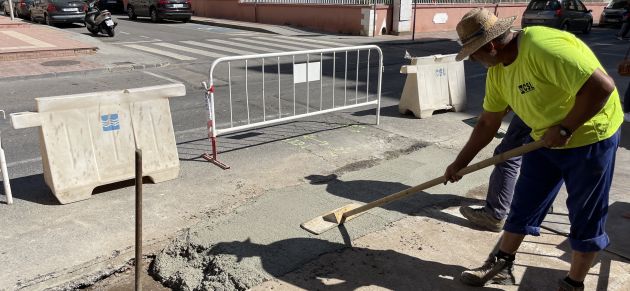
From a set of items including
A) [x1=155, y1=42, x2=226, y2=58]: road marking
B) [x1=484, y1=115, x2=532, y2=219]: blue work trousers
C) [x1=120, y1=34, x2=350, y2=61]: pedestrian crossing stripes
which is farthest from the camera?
[x1=120, y1=34, x2=350, y2=61]: pedestrian crossing stripes

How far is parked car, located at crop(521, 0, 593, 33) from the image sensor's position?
815 inches

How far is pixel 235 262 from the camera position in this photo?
3.41 meters

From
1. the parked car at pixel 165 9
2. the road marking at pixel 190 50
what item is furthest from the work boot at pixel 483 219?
the parked car at pixel 165 9

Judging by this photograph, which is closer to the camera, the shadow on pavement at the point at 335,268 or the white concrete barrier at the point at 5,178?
the shadow on pavement at the point at 335,268

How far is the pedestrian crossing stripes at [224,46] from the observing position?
13.8m

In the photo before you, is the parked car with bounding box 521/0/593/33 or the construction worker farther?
the parked car with bounding box 521/0/593/33

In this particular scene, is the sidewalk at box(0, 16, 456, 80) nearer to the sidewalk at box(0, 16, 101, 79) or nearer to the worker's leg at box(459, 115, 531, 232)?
the sidewalk at box(0, 16, 101, 79)

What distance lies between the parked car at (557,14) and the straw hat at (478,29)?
1962 cm

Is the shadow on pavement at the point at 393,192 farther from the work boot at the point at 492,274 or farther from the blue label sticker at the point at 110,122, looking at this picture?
the blue label sticker at the point at 110,122

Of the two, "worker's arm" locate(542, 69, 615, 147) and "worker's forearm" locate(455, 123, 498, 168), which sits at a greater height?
"worker's arm" locate(542, 69, 615, 147)

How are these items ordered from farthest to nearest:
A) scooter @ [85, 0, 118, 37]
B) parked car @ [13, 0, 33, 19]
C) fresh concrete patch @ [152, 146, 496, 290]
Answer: parked car @ [13, 0, 33, 19], scooter @ [85, 0, 118, 37], fresh concrete patch @ [152, 146, 496, 290]

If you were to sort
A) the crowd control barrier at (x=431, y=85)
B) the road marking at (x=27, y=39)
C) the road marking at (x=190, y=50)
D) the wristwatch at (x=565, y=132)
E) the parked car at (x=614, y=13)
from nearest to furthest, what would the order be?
the wristwatch at (x=565, y=132) < the crowd control barrier at (x=431, y=85) < the road marking at (x=27, y=39) < the road marking at (x=190, y=50) < the parked car at (x=614, y=13)

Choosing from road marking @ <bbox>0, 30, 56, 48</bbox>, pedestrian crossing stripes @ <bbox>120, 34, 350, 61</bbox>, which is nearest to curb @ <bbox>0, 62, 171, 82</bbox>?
pedestrian crossing stripes @ <bbox>120, 34, 350, 61</bbox>

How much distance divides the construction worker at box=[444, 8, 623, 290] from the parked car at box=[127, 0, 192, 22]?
22.2 m
